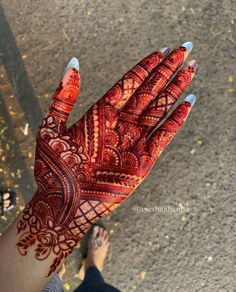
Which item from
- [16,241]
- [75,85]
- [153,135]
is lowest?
[16,241]

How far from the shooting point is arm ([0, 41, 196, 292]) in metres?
1.86

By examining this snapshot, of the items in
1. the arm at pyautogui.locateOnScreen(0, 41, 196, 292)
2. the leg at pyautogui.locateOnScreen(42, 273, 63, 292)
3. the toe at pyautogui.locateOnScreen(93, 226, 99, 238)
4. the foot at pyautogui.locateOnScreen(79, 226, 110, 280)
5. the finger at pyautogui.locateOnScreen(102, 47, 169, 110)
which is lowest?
the foot at pyautogui.locateOnScreen(79, 226, 110, 280)

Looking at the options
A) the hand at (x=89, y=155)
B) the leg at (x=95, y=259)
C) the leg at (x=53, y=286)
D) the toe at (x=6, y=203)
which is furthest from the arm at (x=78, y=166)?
the toe at (x=6, y=203)

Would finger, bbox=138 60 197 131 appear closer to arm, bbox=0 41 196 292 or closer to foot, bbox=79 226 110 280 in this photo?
arm, bbox=0 41 196 292

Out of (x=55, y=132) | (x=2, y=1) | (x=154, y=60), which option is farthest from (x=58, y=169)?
(x=2, y=1)

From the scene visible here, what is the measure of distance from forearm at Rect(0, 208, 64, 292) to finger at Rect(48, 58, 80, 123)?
1.93 ft

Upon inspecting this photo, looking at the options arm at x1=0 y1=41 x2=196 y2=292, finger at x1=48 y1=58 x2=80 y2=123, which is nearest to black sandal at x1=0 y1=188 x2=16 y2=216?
arm at x1=0 y1=41 x2=196 y2=292

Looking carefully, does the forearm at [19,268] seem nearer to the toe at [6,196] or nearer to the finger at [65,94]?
the finger at [65,94]

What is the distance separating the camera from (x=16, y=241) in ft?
6.23

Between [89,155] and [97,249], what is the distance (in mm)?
977

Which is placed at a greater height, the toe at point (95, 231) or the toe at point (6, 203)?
the toe at point (6, 203)

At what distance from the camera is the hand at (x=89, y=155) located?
188 centimetres

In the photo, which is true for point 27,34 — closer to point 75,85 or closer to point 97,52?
point 97,52

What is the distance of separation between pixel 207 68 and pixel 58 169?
1.41m
